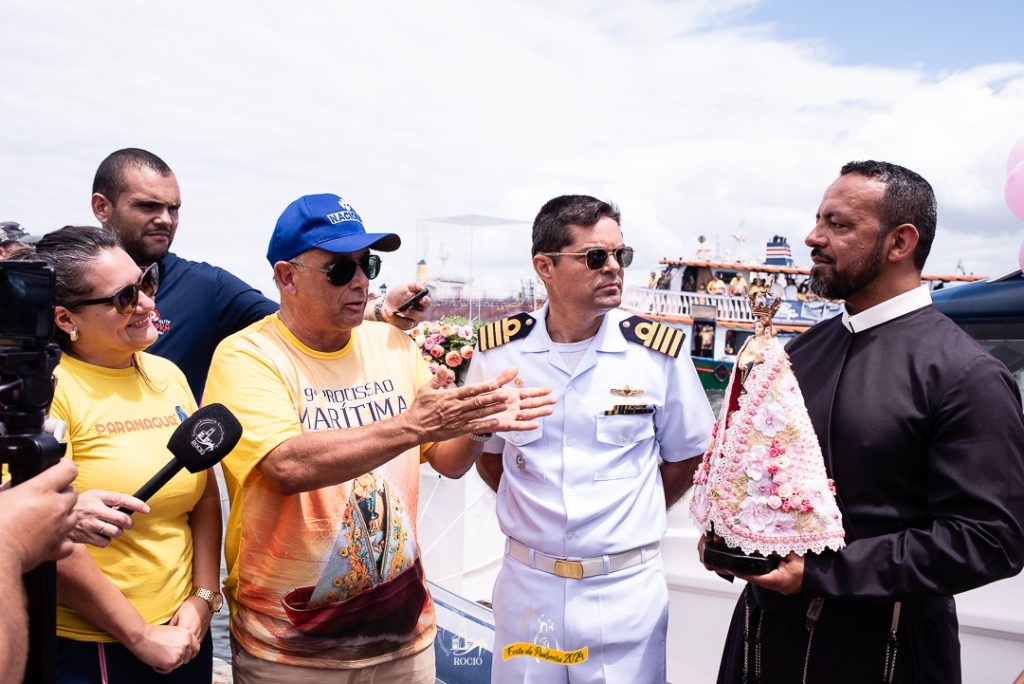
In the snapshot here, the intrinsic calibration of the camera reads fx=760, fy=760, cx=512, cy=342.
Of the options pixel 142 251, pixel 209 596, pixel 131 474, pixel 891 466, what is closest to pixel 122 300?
pixel 131 474

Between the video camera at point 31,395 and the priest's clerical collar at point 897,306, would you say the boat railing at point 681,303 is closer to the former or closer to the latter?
the priest's clerical collar at point 897,306

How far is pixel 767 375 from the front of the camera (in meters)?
2.00

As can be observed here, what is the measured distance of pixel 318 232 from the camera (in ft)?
7.64

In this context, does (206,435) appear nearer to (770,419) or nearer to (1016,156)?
(770,419)

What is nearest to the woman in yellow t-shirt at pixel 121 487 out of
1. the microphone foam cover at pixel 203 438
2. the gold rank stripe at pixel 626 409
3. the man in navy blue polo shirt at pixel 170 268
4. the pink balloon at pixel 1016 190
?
the microphone foam cover at pixel 203 438

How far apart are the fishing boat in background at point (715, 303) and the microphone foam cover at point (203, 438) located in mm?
26340

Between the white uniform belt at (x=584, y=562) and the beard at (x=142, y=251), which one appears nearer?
the white uniform belt at (x=584, y=562)

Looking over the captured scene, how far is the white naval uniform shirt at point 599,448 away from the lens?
266 centimetres

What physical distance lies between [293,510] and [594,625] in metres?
1.09

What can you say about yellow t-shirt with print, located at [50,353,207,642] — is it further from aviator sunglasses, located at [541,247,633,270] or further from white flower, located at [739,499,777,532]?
white flower, located at [739,499,777,532]

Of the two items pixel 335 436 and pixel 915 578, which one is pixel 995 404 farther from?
pixel 335 436

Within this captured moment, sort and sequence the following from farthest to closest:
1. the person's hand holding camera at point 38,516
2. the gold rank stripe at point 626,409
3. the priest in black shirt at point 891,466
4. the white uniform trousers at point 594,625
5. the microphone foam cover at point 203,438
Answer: the gold rank stripe at point 626,409
the white uniform trousers at point 594,625
the priest in black shirt at point 891,466
the microphone foam cover at point 203,438
the person's hand holding camera at point 38,516

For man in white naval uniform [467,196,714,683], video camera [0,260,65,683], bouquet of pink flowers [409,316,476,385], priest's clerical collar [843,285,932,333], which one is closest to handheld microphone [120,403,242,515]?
→ video camera [0,260,65,683]

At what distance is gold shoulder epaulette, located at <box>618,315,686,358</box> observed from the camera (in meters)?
2.88
